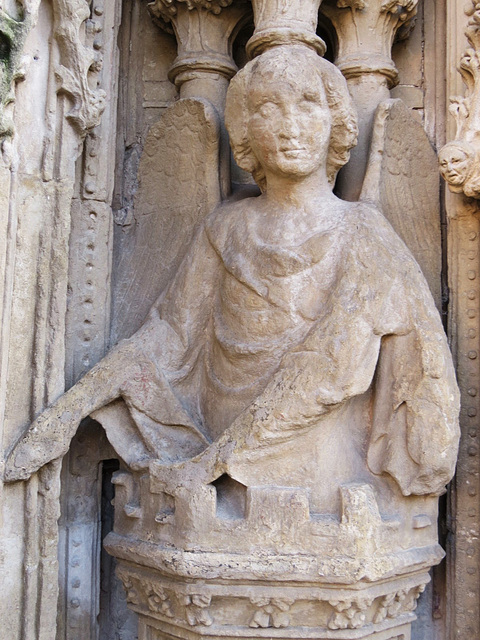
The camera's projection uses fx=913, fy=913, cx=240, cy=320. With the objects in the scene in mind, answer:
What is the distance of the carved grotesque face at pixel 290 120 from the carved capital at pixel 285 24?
1.46ft

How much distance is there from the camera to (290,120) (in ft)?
11.3

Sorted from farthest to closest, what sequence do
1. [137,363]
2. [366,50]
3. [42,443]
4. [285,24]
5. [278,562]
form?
[366,50], [285,24], [137,363], [42,443], [278,562]

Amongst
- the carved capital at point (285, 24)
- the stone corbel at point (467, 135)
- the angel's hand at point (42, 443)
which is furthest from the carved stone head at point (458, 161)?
the angel's hand at point (42, 443)

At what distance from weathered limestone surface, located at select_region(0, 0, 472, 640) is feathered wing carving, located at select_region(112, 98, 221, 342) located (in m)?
0.01

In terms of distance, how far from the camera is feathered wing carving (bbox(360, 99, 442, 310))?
387cm

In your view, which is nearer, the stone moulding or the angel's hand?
the stone moulding

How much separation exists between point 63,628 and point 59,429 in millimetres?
937

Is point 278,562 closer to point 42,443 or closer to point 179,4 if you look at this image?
point 42,443

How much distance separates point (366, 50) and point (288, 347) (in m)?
1.52

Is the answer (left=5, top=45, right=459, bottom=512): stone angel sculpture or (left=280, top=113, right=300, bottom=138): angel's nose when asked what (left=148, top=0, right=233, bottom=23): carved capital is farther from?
(left=280, top=113, right=300, bottom=138): angel's nose

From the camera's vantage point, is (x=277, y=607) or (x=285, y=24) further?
(x=285, y=24)

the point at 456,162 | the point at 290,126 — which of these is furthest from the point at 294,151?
the point at 456,162

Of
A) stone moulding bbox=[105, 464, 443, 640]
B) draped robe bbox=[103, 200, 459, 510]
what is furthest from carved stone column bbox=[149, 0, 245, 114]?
stone moulding bbox=[105, 464, 443, 640]

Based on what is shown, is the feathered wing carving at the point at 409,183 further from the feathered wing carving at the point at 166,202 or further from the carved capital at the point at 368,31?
the feathered wing carving at the point at 166,202
